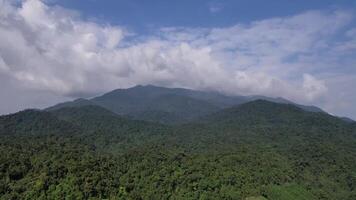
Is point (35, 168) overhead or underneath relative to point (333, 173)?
overhead

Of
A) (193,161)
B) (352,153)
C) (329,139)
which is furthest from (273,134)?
(193,161)

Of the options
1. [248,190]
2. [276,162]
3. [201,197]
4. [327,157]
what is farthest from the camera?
[327,157]

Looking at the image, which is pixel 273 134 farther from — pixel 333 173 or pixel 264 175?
pixel 264 175

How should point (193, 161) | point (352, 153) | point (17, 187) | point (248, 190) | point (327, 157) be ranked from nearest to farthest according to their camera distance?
point (17, 187)
point (248, 190)
point (193, 161)
point (327, 157)
point (352, 153)

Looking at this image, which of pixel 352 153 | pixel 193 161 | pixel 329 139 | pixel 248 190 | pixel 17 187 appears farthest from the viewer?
pixel 329 139

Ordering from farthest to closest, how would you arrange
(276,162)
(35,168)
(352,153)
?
(352,153), (276,162), (35,168)

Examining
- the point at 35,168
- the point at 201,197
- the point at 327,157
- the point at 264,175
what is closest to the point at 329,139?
the point at 327,157

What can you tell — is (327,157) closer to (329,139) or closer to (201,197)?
(329,139)

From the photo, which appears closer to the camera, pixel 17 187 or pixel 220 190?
pixel 17 187

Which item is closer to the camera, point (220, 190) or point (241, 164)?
point (220, 190)
